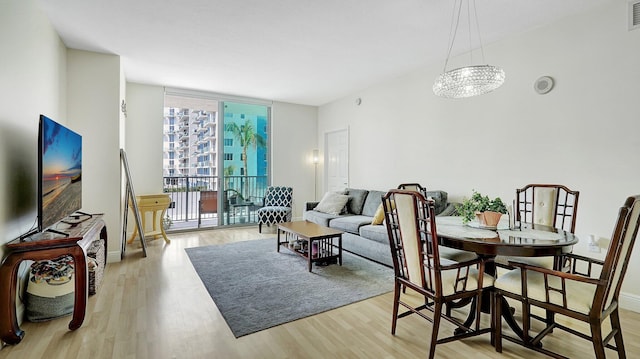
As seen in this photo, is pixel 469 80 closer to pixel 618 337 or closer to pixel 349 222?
pixel 618 337

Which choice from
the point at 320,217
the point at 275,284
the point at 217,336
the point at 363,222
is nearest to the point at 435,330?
the point at 217,336

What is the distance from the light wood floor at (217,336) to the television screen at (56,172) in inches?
32.0

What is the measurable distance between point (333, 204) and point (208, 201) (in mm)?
2669

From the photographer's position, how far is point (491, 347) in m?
2.01

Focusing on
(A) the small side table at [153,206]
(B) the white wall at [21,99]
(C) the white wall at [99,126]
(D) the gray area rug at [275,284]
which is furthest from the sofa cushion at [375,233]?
(B) the white wall at [21,99]

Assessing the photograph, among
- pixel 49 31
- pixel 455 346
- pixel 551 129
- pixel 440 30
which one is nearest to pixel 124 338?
pixel 455 346

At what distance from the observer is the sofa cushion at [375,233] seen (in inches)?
145

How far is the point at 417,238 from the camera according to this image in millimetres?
1908

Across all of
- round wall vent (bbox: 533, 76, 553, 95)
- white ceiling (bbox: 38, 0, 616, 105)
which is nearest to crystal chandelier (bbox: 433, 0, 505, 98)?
white ceiling (bbox: 38, 0, 616, 105)

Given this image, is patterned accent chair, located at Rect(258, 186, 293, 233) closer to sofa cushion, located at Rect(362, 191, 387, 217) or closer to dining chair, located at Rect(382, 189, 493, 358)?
sofa cushion, located at Rect(362, 191, 387, 217)

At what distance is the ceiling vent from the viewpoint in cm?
255

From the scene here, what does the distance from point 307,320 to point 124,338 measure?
1291mm

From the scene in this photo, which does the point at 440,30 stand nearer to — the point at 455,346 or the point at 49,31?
the point at 455,346

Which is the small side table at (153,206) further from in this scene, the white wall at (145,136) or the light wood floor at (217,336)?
the light wood floor at (217,336)
